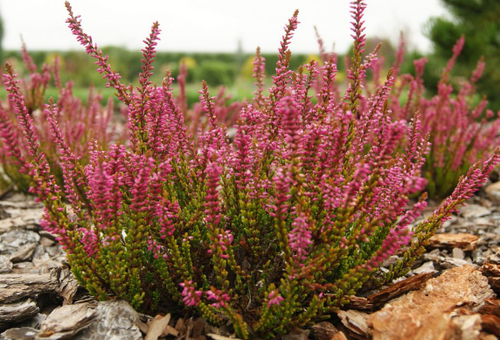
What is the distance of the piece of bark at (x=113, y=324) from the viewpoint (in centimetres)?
195

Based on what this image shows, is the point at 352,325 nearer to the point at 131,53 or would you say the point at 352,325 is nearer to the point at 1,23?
the point at 131,53

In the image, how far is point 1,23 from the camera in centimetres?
2697

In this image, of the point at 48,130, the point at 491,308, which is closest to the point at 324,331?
the point at 491,308

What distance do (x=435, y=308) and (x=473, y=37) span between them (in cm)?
915

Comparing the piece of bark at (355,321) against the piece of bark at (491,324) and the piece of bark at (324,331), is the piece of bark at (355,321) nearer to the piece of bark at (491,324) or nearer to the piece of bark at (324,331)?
the piece of bark at (324,331)

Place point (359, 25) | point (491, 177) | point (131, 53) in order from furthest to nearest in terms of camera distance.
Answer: point (131, 53)
point (491, 177)
point (359, 25)

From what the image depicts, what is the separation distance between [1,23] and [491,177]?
99.4 ft

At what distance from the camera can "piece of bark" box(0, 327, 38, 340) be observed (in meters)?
2.15

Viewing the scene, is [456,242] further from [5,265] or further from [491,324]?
[5,265]

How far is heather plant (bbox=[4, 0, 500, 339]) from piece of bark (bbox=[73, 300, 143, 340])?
59 mm

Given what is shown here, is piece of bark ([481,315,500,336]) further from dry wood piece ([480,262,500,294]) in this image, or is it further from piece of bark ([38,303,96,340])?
piece of bark ([38,303,96,340])

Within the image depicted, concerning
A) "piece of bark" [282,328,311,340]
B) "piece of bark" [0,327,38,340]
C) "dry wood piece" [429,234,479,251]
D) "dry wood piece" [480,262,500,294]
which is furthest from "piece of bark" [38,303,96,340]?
"dry wood piece" [429,234,479,251]

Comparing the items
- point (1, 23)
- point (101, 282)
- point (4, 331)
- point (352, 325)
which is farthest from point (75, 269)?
point (1, 23)

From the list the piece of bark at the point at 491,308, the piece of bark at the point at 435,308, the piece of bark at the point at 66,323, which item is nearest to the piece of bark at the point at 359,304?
the piece of bark at the point at 435,308
